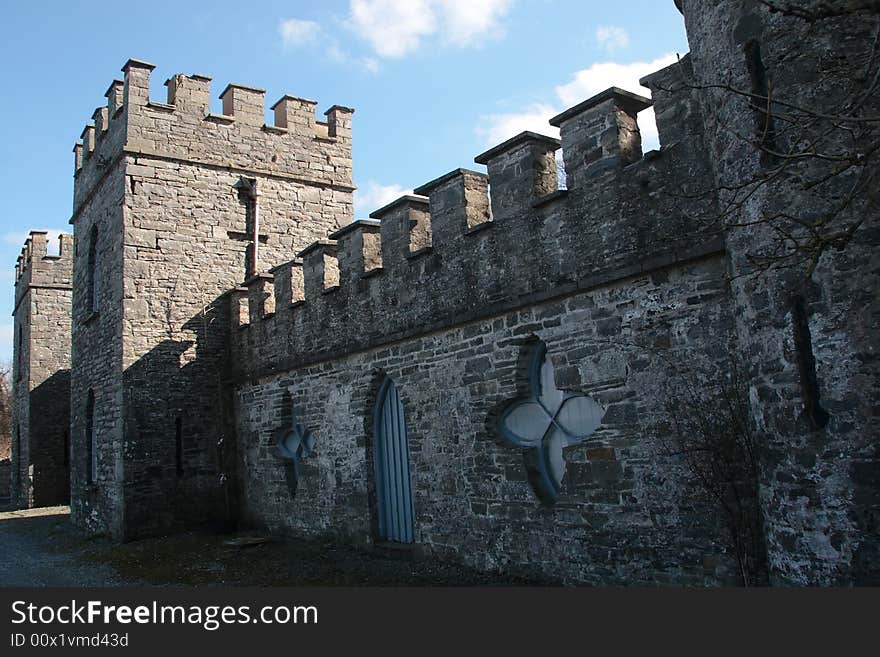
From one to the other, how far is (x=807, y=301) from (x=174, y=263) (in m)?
10.3

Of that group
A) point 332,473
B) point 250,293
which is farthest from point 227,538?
point 250,293

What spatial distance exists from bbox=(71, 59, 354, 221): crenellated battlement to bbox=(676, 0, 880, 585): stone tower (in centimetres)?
966

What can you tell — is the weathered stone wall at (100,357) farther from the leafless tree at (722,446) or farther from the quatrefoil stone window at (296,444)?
the leafless tree at (722,446)

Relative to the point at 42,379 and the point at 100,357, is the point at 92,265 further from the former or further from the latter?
the point at 42,379

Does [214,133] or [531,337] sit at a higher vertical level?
[214,133]

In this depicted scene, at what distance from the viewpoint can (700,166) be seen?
5656 millimetres

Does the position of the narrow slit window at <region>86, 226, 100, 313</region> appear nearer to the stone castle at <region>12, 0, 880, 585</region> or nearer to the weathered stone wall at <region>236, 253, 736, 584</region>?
the stone castle at <region>12, 0, 880, 585</region>

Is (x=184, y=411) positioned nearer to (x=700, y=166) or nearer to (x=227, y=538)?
(x=227, y=538)

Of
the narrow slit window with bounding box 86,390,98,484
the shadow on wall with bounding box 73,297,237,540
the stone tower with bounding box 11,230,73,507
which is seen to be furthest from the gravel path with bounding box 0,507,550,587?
the stone tower with bounding box 11,230,73,507

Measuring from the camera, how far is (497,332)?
7309 mm

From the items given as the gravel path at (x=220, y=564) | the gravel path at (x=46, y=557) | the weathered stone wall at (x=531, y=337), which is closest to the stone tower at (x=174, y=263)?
the gravel path at (x=46, y=557)

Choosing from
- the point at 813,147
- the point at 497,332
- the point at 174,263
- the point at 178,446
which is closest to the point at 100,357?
the point at 174,263

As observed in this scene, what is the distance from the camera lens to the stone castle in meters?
4.57

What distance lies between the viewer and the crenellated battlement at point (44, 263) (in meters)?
21.1
